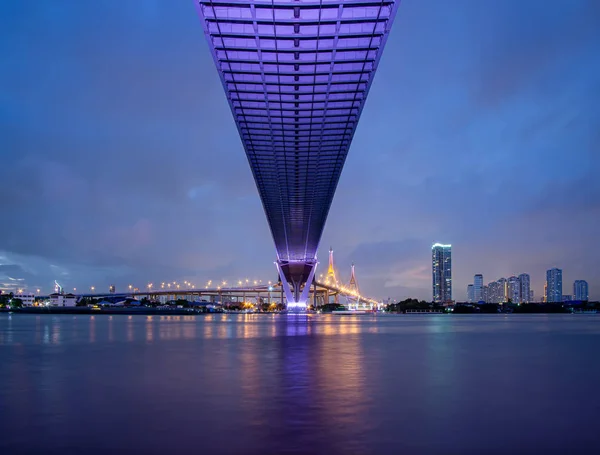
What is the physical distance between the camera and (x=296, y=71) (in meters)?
44.9

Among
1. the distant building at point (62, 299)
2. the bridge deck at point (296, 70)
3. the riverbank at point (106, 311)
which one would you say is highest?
the bridge deck at point (296, 70)

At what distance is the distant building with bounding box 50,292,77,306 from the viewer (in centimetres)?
17100

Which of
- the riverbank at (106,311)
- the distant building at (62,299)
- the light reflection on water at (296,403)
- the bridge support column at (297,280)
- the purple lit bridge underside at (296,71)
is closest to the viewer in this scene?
the light reflection on water at (296,403)

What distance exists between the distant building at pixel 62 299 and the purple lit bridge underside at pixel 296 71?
11769 centimetres

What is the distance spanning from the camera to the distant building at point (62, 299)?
171000 millimetres

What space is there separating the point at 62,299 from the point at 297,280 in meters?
73.4

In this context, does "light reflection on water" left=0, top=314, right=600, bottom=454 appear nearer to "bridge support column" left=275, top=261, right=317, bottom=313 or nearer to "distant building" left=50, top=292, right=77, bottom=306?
"bridge support column" left=275, top=261, right=317, bottom=313

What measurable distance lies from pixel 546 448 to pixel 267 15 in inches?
1302

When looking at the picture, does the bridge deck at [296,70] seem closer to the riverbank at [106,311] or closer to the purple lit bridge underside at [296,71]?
the purple lit bridge underside at [296,71]

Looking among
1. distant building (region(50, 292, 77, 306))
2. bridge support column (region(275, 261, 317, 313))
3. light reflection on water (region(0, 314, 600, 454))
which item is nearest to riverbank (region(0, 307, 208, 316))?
distant building (region(50, 292, 77, 306))

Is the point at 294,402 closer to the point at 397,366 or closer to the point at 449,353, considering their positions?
the point at 397,366

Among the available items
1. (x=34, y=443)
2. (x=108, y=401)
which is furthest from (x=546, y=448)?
(x=108, y=401)

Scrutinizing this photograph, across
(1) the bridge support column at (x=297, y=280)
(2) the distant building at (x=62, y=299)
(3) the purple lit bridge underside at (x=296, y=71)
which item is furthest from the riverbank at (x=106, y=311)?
(3) the purple lit bridge underside at (x=296, y=71)

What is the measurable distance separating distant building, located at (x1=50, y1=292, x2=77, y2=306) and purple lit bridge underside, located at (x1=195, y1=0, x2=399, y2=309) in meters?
118
